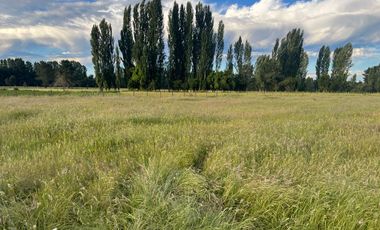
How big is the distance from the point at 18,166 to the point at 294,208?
148 inches

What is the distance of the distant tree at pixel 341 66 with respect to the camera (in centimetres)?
7478

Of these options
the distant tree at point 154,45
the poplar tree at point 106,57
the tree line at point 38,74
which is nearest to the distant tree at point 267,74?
the distant tree at point 154,45

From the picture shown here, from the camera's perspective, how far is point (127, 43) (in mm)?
51156

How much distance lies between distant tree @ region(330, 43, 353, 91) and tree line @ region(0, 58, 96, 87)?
263 feet

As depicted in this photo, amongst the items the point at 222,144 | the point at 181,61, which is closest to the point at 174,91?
the point at 181,61

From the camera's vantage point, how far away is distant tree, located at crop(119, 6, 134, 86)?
51.0 meters

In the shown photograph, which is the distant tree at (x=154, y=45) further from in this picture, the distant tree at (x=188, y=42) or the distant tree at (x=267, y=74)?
the distant tree at (x=267, y=74)

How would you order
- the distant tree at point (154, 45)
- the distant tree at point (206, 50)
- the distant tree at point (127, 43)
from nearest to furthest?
the distant tree at point (154, 45), the distant tree at point (127, 43), the distant tree at point (206, 50)

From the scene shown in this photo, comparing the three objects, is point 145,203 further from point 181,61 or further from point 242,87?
point 242,87

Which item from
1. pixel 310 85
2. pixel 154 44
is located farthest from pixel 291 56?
pixel 154 44

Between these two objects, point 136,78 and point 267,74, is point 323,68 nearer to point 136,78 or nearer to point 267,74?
point 267,74

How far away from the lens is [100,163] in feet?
13.6

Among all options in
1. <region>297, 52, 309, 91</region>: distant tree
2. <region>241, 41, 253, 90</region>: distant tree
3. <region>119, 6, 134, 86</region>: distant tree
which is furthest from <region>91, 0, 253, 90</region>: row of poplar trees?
<region>297, 52, 309, 91</region>: distant tree

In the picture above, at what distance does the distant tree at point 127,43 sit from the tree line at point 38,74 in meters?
46.1
